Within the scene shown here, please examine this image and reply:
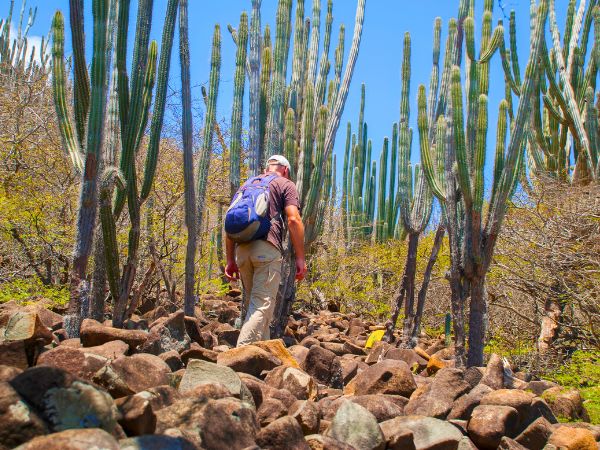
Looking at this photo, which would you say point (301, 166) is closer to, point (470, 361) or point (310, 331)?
point (310, 331)

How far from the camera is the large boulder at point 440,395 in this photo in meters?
3.73

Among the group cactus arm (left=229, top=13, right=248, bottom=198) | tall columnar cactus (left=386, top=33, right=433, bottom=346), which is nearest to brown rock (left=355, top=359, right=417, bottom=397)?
tall columnar cactus (left=386, top=33, right=433, bottom=346)

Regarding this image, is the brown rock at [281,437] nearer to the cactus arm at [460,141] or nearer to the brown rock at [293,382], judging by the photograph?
the brown rock at [293,382]

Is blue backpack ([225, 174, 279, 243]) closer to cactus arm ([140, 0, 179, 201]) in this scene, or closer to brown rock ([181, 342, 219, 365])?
brown rock ([181, 342, 219, 365])

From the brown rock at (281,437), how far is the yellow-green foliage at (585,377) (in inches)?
101

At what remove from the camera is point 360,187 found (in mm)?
15289

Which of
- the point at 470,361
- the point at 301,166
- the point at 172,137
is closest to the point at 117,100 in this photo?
the point at 301,166

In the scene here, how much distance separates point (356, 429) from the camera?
3082mm

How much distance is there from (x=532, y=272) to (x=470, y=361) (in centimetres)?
147

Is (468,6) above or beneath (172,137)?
above

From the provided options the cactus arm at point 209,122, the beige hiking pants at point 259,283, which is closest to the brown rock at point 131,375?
the beige hiking pants at point 259,283

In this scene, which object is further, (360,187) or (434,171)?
(360,187)

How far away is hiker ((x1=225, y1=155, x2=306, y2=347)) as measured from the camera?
502 cm

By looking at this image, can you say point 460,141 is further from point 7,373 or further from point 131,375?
point 7,373
